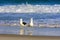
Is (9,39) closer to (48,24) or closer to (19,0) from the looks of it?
(48,24)

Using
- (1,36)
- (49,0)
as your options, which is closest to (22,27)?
(1,36)

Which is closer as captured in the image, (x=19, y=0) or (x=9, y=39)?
(x=9, y=39)

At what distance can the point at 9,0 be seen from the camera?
41.8m

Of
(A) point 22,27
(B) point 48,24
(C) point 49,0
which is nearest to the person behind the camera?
(A) point 22,27

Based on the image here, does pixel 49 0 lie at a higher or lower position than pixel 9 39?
lower

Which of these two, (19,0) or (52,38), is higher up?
(52,38)

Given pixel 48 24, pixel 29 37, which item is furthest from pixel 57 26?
pixel 29 37

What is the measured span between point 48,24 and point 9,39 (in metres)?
4.82

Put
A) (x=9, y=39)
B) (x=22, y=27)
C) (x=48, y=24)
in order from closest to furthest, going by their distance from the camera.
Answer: (x=9, y=39) < (x=22, y=27) < (x=48, y=24)

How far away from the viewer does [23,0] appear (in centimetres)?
4138

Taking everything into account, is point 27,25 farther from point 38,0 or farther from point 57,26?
point 38,0

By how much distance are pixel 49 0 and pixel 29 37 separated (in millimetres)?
31170

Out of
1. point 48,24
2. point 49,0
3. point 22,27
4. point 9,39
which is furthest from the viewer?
point 49,0

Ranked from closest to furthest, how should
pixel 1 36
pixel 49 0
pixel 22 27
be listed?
pixel 1 36
pixel 22 27
pixel 49 0
